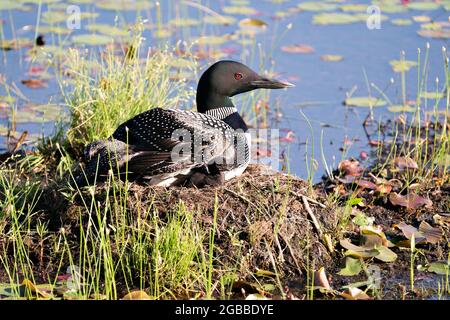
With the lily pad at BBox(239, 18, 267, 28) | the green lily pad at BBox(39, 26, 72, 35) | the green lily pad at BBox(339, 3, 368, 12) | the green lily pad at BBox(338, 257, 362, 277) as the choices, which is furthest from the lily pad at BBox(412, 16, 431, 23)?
the green lily pad at BBox(338, 257, 362, 277)

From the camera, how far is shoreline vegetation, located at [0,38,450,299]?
4.74 m

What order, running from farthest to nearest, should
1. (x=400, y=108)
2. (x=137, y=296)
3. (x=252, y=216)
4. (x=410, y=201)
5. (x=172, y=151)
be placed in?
(x=400, y=108)
(x=410, y=201)
(x=172, y=151)
(x=252, y=216)
(x=137, y=296)

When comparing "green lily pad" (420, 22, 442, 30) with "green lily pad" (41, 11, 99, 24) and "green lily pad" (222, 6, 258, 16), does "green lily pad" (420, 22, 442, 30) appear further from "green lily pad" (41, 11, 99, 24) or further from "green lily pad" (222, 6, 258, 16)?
"green lily pad" (41, 11, 99, 24)

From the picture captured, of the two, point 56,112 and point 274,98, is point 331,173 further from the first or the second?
point 56,112

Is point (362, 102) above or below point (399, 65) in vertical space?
below

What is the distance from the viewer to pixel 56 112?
748 centimetres

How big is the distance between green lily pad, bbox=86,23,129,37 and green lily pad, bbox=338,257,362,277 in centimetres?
435

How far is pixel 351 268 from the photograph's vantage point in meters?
5.08

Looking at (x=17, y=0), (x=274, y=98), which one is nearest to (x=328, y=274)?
(x=274, y=98)

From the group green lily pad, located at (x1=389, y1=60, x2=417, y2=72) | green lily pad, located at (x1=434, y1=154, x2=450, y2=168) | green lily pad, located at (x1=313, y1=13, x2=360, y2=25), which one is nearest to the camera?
green lily pad, located at (x1=434, y1=154, x2=450, y2=168)

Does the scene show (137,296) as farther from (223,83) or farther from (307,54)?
(307,54)

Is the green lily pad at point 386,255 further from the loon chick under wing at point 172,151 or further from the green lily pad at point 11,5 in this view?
the green lily pad at point 11,5

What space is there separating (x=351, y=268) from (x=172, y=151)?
1236mm

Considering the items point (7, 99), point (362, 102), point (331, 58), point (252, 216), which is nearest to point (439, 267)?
point (252, 216)
